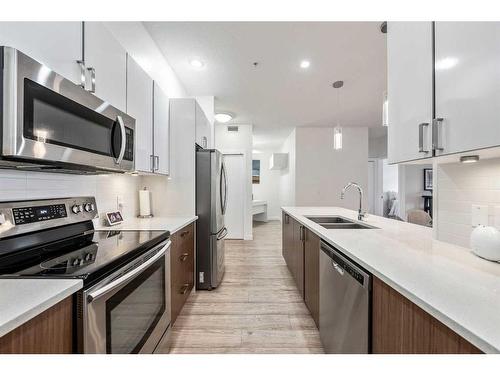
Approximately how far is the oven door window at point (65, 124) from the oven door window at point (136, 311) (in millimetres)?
684

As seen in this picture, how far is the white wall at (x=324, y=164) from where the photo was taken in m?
5.56

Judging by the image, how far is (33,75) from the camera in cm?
84

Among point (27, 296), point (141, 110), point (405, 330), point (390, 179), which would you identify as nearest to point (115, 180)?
point (141, 110)

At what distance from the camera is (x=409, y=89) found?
1140 millimetres

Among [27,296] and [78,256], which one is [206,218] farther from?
[27,296]

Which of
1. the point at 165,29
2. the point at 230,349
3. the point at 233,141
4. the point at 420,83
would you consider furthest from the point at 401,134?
the point at 233,141

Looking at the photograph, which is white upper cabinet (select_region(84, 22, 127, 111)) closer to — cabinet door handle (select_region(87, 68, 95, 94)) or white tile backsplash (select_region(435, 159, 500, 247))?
cabinet door handle (select_region(87, 68, 95, 94))

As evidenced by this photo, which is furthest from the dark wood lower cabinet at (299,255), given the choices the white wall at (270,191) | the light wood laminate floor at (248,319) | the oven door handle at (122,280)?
the white wall at (270,191)

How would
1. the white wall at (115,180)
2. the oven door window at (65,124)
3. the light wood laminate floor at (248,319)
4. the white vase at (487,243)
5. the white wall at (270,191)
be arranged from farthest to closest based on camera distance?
1. the white wall at (270,191)
2. the light wood laminate floor at (248,319)
3. the white wall at (115,180)
4. the white vase at (487,243)
5. the oven door window at (65,124)

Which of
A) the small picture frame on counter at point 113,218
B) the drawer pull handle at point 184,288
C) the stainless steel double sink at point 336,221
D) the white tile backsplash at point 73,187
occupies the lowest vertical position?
the drawer pull handle at point 184,288

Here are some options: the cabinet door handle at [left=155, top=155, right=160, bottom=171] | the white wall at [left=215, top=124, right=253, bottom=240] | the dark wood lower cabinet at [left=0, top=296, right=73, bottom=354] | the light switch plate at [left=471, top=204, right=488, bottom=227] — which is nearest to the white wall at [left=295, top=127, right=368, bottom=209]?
the white wall at [left=215, top=124, right=253, bottom=240]

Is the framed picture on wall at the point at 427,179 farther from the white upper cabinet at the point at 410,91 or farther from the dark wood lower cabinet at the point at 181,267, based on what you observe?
the dark wood lower cabinet at the point at 181,267

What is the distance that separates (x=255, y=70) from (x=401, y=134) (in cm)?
240

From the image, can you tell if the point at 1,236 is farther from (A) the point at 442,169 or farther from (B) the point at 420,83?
(A) the point at 442,169
